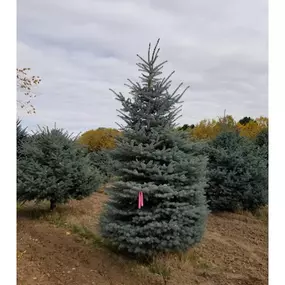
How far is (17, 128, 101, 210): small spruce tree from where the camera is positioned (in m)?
5.81

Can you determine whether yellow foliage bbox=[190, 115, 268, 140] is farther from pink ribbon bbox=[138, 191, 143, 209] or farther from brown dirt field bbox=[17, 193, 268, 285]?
pink ribbon bbox=[138, 191, 143, 209]

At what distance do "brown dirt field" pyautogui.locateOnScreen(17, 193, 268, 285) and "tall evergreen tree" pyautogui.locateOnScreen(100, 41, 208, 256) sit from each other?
0.22m

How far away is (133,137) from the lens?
404 centimetres

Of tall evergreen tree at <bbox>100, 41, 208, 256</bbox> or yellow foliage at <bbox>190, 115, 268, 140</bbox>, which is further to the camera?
yellow foliage at <bbox>190, 115, 268, 140</bbox>

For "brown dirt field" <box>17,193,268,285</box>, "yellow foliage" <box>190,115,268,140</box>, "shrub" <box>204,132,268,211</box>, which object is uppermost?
"yellow foliage" <box>190,115,268,140</box>

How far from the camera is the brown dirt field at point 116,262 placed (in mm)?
3502

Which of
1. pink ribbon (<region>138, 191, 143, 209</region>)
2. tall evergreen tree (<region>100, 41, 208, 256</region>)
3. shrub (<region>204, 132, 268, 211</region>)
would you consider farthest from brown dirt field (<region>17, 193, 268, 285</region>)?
shrub (<region>204, 132, 268, 211</region>)

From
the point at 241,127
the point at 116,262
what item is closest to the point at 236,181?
the point at 116,262

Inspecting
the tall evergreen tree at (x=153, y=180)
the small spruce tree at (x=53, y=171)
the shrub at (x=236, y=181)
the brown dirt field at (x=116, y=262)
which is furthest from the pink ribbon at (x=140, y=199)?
the shrub at (x=236, y=181)

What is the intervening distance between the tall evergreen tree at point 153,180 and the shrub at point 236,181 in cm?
330

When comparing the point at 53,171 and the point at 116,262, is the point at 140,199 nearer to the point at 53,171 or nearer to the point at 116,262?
the point at 116,262
